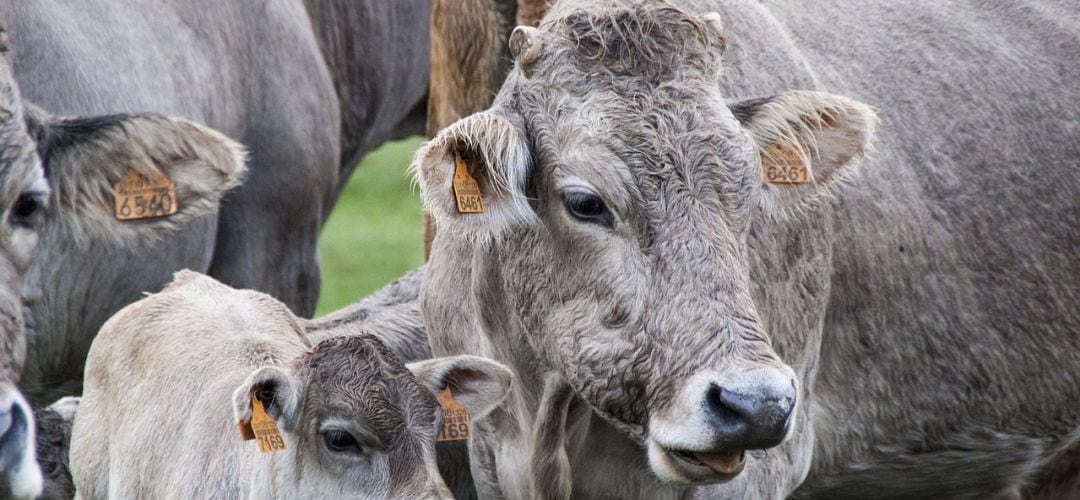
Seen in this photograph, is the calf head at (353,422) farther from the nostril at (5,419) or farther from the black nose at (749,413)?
the black nose at (749,413)

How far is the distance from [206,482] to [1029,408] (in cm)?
327

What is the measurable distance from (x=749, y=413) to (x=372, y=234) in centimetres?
1537

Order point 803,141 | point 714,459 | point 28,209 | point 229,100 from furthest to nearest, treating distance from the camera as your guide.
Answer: point 229,100, point 803,141, point 28,209, point 714,459

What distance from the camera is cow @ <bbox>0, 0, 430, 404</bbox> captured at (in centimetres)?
692

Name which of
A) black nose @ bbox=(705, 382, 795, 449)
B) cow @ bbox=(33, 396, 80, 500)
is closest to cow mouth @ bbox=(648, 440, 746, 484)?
black nose @ bbox=(705, 382, 795, 449)

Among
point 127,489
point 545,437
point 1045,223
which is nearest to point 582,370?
point 545,437

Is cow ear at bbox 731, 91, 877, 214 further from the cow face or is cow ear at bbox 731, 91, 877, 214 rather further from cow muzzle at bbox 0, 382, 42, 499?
cow muzzle at bbox 0, 382, 42, 499

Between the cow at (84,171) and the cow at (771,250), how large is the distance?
942 mm

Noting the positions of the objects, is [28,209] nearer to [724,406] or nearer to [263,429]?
[263,429]

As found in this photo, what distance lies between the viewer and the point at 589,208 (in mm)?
5301

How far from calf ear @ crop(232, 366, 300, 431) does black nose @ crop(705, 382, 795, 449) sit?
4.65 ft

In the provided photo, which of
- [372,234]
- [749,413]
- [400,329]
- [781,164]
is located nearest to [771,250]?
[781,164]

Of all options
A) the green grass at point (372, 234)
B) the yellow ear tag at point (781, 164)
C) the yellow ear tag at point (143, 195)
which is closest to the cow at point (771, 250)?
the yellow ear tag at point (781, 164)

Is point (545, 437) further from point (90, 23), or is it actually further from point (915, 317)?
point (90, 23)
